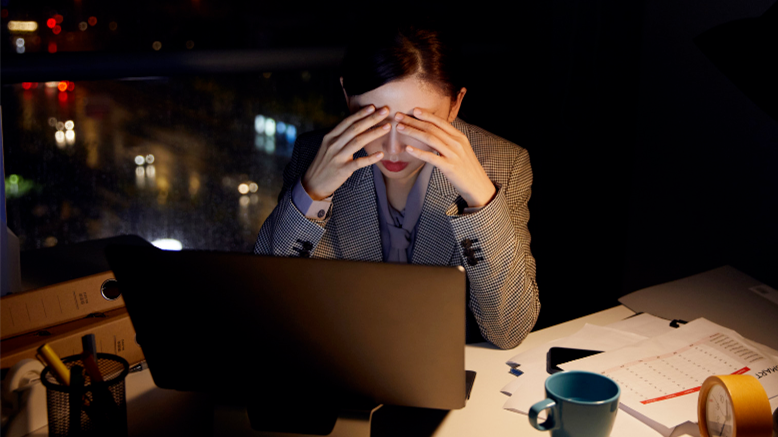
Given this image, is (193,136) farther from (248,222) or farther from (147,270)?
(147,270)

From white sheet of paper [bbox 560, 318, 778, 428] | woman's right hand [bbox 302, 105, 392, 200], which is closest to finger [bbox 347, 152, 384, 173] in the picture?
woman's right hand [bbox 302, 105, 392, 200]

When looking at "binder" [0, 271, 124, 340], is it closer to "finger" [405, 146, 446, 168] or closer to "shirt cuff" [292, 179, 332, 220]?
"shirt cuff" [292, 179, 332, 220]

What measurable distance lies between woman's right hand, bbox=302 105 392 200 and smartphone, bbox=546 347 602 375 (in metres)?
0.52

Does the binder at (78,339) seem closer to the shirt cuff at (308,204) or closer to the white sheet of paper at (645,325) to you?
the shirt cuff at (308,204)

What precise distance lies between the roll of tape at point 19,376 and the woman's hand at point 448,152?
0.76 meters

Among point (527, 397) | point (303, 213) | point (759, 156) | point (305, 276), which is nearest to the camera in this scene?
point (305, 276)

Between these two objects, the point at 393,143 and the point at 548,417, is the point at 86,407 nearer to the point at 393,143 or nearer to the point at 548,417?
the point at 548,417

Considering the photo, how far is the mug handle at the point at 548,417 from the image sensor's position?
76 centimetres

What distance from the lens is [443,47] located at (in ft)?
Result: 4.58

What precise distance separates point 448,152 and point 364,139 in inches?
7.0

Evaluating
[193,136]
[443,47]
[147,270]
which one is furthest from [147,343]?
[193,136]

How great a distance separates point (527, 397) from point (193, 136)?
1580 mm

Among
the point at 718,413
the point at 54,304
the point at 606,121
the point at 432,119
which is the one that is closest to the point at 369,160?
the point at 432,119

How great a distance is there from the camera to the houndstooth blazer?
1.29 metres
